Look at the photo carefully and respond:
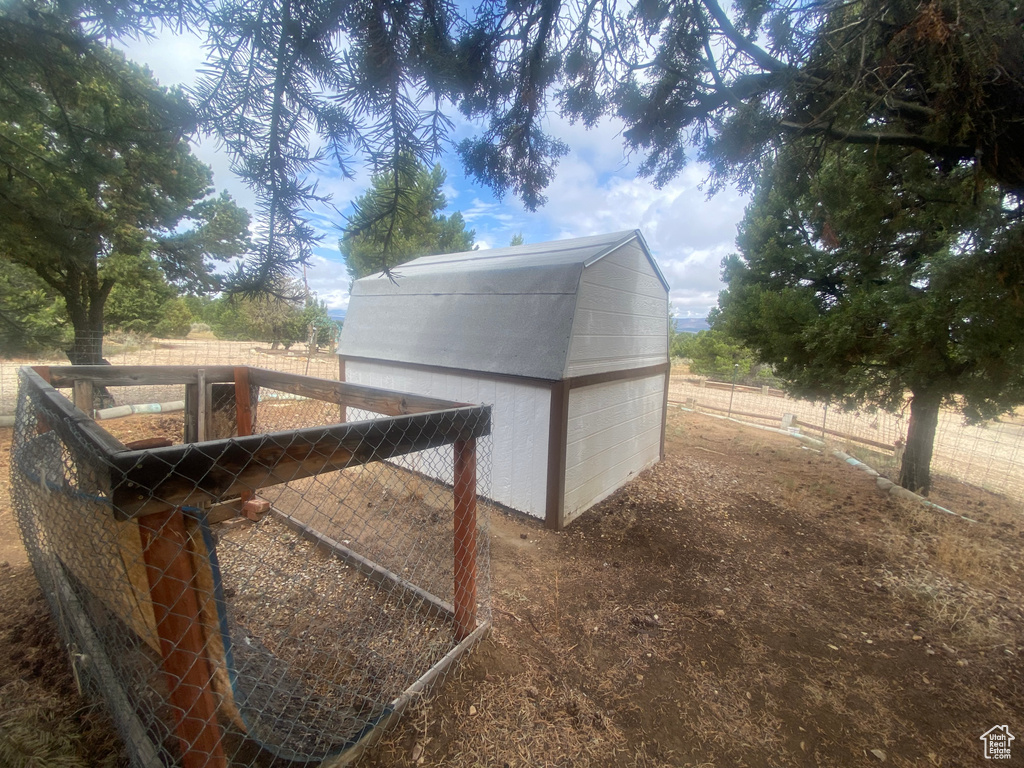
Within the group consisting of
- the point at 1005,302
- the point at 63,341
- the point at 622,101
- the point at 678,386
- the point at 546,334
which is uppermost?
the point at 622,101

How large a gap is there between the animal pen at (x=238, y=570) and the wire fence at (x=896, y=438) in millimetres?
5926

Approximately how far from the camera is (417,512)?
13.9 feet

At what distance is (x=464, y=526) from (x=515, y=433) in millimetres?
2159

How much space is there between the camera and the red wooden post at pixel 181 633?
1.08 meters

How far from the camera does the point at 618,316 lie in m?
4.79

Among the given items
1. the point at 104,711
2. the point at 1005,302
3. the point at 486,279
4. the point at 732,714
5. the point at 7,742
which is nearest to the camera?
the point at 7,742

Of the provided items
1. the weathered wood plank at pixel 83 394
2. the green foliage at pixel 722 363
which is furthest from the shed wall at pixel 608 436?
the green foliage at pixel 722 363

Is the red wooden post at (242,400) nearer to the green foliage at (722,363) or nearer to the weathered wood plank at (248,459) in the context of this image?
the weathered wood plank at (248,459)

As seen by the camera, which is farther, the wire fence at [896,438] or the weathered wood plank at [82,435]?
the wire fence at [896,438]

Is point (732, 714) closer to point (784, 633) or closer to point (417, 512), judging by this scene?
point (784, 633)

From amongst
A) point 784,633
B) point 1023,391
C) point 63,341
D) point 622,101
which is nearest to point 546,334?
point 622,101

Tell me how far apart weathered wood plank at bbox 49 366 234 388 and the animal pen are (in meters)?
0.01

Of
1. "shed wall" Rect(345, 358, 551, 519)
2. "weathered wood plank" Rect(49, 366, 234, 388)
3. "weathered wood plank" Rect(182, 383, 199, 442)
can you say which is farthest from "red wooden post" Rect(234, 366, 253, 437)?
"shed wall" Rect(345, 358, 551, 519)

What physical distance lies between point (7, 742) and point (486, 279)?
4.47 m
